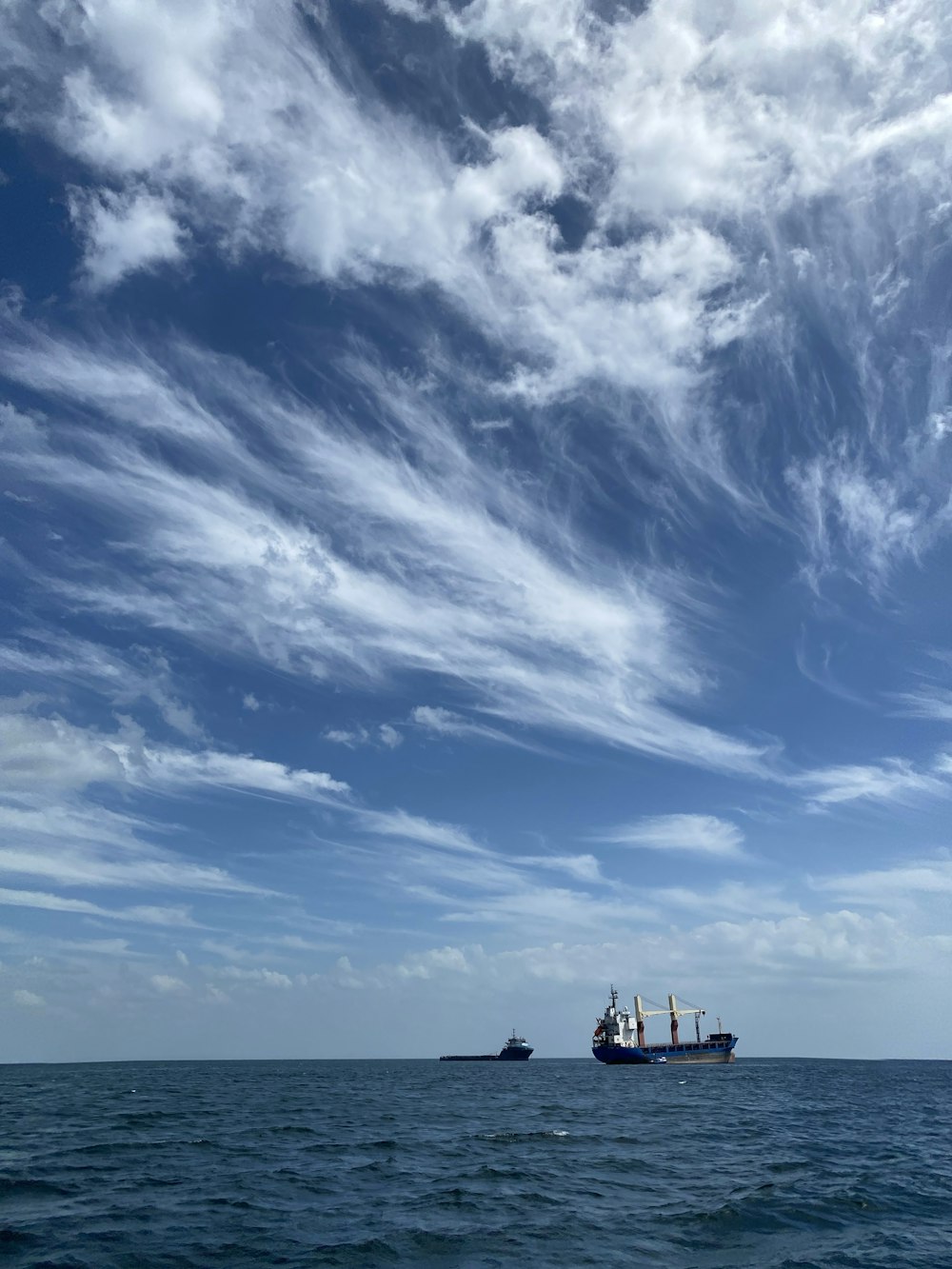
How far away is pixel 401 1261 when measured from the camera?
2459 centimetres

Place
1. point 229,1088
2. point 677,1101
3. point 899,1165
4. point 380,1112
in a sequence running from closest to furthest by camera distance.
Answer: point 899,1165 → point 380,1112 → point 677,1101 → point 229,1088

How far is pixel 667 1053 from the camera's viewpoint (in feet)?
577

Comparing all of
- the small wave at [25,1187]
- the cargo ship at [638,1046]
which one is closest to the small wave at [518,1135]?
the small wave at [25,1187]

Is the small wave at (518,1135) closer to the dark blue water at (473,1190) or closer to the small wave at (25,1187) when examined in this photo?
the dark blue water at (473,1190)

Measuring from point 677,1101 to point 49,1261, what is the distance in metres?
72.6

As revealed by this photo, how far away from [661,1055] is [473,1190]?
161m

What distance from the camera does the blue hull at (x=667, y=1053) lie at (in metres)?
174

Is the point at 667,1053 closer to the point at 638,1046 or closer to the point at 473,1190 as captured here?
the point at 638,1046

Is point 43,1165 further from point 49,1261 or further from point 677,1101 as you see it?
point 677,1101

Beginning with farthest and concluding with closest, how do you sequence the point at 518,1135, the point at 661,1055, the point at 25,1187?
1. the point at 661,1055
2. the point at 518,1135
3. the point at 25,1187

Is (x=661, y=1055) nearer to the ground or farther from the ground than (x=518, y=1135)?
nearer to the ground

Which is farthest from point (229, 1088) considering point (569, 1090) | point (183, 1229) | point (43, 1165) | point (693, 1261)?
point (693, 1261)

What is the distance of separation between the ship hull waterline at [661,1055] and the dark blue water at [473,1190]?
381 feet

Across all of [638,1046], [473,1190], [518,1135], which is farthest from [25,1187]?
[638,1046]
